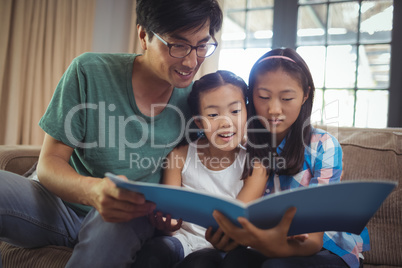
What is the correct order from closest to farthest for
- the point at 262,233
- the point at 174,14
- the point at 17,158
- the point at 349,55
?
the point at 262,233 → the point at 174,14 → the point at 17,158 → the point at 349,55

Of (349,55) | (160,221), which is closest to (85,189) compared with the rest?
(160,221)

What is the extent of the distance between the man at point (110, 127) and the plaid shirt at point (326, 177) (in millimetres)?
441

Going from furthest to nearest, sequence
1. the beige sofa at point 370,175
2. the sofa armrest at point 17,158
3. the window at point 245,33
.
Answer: the window at point 245,33 → the sofa armrest at point 17,158 → the beige sofa at point 370,175

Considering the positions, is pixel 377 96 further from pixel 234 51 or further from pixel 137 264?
pixel 137 264

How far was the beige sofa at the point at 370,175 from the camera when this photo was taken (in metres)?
1.15

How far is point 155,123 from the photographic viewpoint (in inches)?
51.1

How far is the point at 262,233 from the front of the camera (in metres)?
0.82

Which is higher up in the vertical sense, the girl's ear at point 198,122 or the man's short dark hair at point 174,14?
the man's short dark hair at point 174,14

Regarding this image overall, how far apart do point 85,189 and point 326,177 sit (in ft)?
2.30

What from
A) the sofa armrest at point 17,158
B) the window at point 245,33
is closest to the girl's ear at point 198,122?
the sofa armrest at point 17,158

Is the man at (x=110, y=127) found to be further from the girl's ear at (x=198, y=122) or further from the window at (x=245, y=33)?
the window at (x=245, y=33)

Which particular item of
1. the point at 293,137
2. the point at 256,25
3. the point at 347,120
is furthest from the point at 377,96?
the point at 293,137

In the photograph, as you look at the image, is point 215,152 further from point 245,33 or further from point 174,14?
point 245,33

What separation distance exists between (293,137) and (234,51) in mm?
2331
